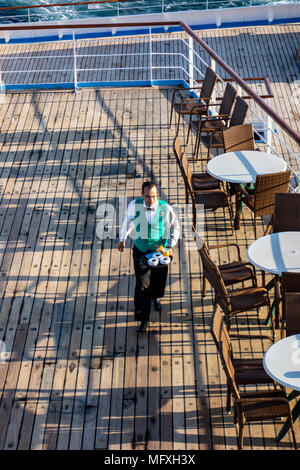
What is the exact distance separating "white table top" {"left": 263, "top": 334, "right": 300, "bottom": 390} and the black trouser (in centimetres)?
134

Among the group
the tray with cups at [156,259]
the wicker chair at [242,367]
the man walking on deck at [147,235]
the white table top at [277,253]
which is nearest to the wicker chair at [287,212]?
the white table top at [277,253]

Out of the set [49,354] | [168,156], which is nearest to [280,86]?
[168,156]

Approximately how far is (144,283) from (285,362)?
1.52m

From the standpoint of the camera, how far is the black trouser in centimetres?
554

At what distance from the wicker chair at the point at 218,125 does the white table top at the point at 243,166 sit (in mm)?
647

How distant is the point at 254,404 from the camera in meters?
4.54

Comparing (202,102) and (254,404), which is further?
(202,102)

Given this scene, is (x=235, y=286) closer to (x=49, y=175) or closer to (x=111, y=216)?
(x=111, y=216)

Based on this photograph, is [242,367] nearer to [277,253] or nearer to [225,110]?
[277,253]

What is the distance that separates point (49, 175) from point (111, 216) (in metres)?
1.15

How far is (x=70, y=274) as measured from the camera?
6410mm

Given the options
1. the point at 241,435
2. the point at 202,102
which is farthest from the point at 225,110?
the point at 241,435

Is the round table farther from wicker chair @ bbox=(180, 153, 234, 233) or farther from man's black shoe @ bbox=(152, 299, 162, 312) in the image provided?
wicker chair @ bbox=(180, 153, 234, 233)

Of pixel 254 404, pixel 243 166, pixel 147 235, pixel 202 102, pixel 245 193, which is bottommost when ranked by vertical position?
pixel 254 404
